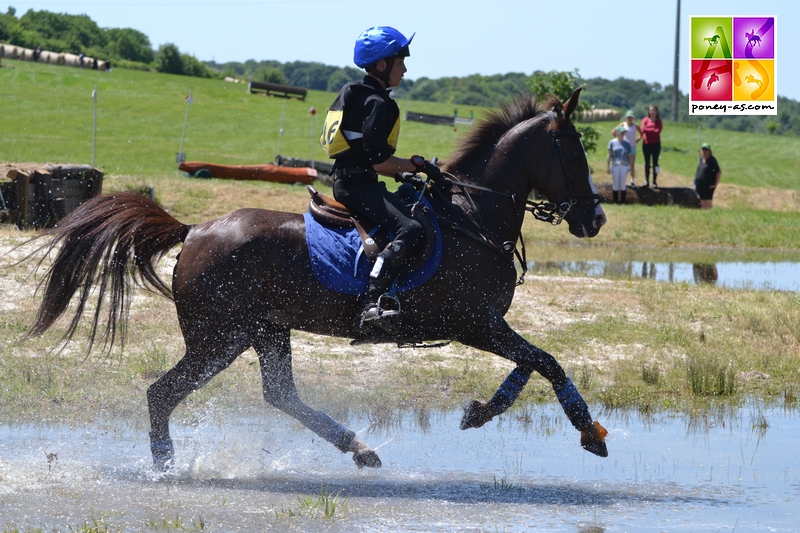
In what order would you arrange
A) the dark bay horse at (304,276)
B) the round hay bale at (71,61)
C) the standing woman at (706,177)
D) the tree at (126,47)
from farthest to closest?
1. the tree at (126,47)
2. the round hay bale at (71,61)
3. the standing woman at (706,177)
4. the dark bay horse at (304,276)

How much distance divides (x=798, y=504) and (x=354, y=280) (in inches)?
122

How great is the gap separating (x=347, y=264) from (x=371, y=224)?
0.31 m

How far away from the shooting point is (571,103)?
689 cm

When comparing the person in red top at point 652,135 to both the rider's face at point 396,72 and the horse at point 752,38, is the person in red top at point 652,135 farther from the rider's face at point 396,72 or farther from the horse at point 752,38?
the rider's face at point 396,72

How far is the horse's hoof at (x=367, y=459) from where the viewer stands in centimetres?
680

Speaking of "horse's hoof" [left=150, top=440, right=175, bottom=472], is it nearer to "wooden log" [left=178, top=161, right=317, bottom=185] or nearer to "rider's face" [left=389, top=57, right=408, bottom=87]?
"rider's face" [left=389, top=57, right=408, bottom=87]

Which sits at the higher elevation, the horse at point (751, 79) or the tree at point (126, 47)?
the tree at point (126, 47)

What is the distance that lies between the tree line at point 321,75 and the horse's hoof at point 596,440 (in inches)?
698

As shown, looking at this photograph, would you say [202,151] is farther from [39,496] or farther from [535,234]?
[39,496]

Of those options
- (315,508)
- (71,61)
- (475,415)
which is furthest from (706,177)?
(71,61)

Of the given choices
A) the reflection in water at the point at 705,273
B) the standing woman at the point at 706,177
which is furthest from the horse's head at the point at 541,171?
the standing woman at the point at 706,177

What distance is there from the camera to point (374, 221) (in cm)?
670

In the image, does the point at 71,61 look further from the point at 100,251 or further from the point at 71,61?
the point at 100,251

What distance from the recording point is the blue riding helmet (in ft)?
21.4
